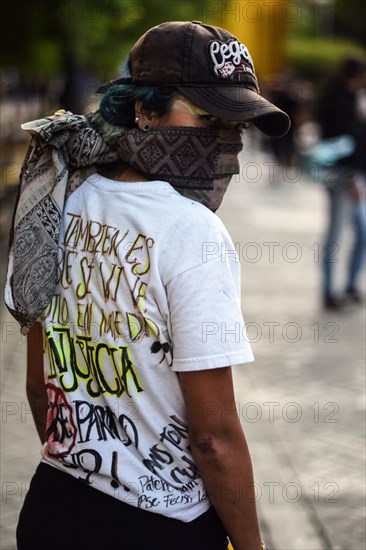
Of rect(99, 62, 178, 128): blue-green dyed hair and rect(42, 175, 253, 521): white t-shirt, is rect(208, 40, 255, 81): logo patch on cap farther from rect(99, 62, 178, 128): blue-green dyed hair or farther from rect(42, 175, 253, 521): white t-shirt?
rect(42, 175, 253, 521): white t-shirt

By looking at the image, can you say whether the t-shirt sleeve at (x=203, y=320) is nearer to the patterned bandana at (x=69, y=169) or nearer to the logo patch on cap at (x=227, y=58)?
the patterned bandana at (x=69, y=169)

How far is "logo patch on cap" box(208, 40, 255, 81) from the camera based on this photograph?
2.09 meters

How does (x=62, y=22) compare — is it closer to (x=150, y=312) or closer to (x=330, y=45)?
(x=150, y=312)

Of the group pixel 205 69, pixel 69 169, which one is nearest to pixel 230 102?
pixel 205 69

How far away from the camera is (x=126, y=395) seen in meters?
2.10

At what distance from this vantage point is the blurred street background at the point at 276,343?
464cm

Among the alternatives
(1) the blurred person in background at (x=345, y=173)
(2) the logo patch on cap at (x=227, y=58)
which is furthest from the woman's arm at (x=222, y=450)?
(1) the blurred person in background at (x=345, y=173)

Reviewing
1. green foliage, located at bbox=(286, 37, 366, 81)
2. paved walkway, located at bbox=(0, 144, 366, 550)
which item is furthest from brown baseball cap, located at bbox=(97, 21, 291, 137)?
green foliage, located at bbox=(286, 37, 366, 81)

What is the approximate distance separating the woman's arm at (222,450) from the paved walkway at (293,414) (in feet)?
7.24

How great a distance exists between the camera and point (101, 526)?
210 cm

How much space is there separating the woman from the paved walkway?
6.88ft

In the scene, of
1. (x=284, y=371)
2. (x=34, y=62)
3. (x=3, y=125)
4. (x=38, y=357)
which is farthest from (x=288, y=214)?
(x=38, y=357)

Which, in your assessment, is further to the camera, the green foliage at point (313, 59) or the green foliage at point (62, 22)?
the green foliage at point (313, 59)

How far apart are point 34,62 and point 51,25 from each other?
10.1 feet
